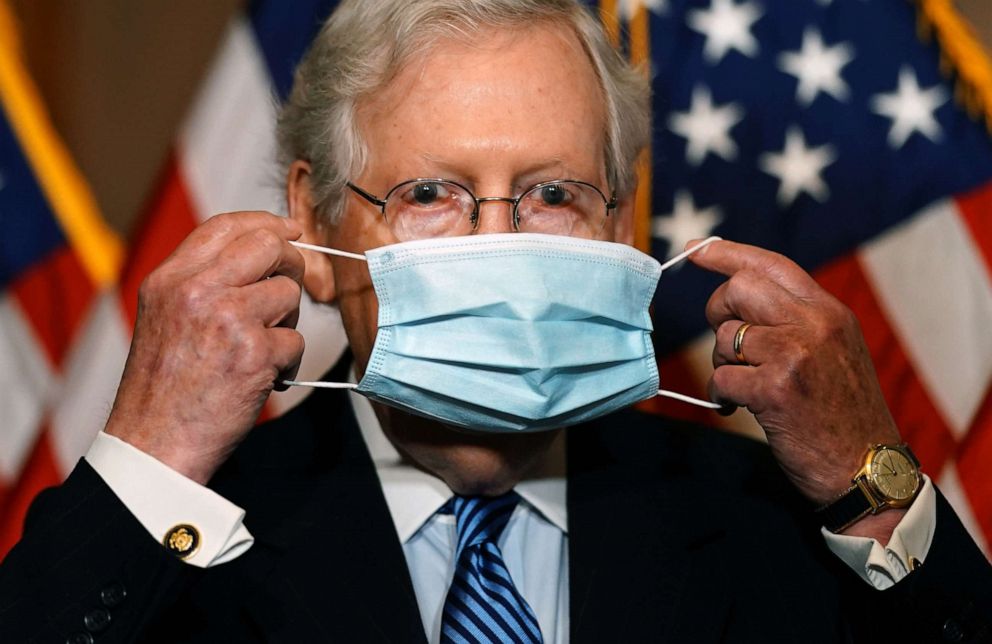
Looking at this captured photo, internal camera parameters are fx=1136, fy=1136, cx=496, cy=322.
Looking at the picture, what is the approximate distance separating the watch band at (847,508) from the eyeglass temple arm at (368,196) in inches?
38.4

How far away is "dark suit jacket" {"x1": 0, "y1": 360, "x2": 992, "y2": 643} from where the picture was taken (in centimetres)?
175

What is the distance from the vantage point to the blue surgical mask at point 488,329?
1.85m

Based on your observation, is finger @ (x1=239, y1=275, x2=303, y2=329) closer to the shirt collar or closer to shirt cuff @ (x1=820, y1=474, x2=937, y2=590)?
the shirt collar

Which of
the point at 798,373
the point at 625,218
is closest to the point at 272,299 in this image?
the point at 625,218

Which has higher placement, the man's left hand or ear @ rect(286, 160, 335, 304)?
ear @ rect(286, 160, 335, 304)

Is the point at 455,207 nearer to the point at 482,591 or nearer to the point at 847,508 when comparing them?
the point at 482,591

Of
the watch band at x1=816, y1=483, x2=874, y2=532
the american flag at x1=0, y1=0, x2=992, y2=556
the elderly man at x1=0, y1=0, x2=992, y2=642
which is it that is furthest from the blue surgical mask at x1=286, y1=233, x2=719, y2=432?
the american flag at x1=0, y1=0, x2=992, y2=556

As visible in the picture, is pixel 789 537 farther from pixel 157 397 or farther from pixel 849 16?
pixel 849 16

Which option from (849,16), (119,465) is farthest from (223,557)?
(849,16)

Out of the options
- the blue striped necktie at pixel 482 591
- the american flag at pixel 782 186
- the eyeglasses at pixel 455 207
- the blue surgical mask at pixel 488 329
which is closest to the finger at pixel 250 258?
the blue surgical mask at pixel 488 329

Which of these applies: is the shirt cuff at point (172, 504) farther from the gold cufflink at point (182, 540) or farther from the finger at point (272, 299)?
the finger at point (272, 299)

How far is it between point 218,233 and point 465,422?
1.69 feet

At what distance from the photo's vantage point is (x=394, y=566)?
6.56ft

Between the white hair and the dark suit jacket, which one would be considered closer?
the dark suit jacket
